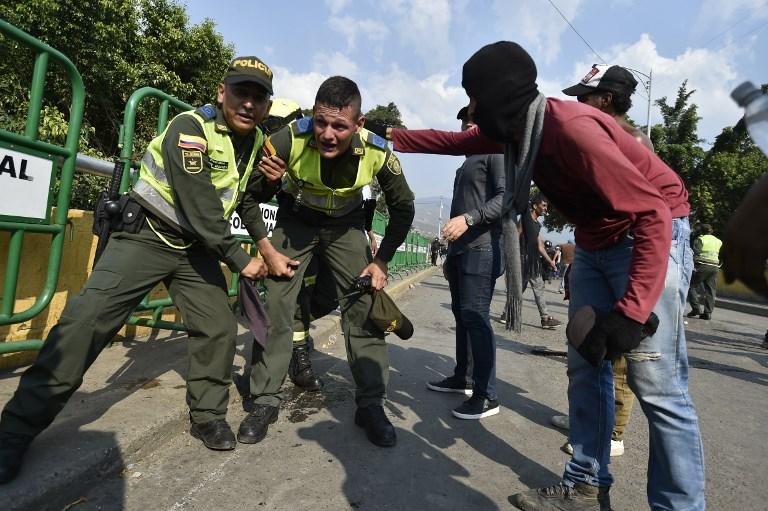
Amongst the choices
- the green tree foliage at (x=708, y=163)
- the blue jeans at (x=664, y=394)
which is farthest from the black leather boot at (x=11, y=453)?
the green tree foliage at (x=708, y=163)

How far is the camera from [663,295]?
1.77 meters

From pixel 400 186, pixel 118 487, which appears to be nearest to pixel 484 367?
pixel 400 186

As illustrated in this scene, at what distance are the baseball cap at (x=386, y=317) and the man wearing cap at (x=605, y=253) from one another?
34.9 inches

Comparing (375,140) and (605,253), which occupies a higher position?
(375,140)

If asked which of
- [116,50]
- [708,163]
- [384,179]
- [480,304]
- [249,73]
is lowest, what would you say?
[480,304]

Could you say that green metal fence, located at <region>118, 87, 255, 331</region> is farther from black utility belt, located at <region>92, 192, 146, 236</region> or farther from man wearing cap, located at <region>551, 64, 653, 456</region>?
man wearing cap, located at <region>551, 64, 653, 456</region>

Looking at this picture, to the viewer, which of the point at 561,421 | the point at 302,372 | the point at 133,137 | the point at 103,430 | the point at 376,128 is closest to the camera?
the point at 103,430

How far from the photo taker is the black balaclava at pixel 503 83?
173 centimetres

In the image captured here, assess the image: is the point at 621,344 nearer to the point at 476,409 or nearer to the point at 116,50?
the point at 476,409

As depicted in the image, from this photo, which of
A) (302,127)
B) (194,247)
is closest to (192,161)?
(194,247)

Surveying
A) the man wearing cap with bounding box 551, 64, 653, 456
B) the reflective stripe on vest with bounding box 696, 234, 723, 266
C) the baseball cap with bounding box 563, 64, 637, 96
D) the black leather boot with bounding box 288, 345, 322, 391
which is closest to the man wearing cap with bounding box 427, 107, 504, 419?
the man wearing cap with bounding box 551, 64, 653, 456

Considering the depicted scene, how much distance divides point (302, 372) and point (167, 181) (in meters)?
1.62

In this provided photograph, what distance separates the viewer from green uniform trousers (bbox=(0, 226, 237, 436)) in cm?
188

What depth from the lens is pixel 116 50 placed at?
50.7ft
